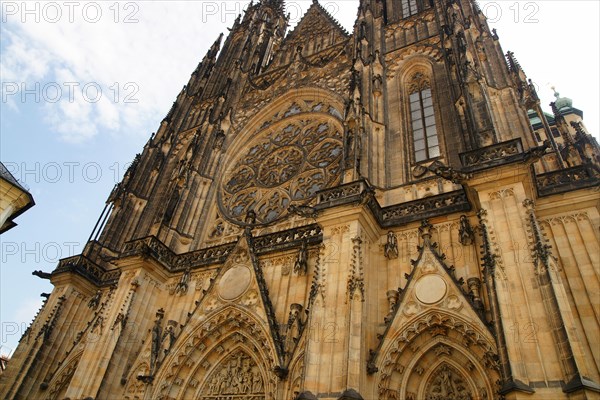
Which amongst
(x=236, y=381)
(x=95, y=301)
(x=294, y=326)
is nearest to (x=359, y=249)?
(x=294, y=326)

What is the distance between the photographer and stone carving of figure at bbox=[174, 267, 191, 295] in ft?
41.2

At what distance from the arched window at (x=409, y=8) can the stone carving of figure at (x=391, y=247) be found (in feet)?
35.6

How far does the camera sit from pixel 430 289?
28.7 feet

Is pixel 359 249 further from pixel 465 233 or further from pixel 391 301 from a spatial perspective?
pixel 465 233

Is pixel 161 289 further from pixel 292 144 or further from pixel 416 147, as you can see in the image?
pixel 416 147

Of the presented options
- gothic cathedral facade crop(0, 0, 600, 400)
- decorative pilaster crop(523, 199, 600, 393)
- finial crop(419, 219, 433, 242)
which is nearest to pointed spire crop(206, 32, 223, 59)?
gothic cathedral facade crop(0, 0, 600, 400)

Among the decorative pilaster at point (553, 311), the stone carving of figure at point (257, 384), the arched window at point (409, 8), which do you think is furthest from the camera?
the arched window at point (409, 8)

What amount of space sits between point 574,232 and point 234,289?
789 centimetres

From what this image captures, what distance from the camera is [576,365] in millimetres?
6020

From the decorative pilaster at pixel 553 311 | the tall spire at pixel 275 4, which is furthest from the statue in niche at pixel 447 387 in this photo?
the tall spire at pixel 275 4

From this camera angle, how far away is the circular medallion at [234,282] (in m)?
11.4

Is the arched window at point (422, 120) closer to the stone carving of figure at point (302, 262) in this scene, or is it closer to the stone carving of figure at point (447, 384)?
the stone carving of figure at point (302, 262)

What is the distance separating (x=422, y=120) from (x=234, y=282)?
23.9 feet

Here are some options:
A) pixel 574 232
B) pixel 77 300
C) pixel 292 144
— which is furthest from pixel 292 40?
pixel 574 232
